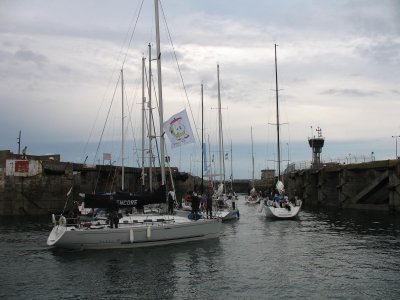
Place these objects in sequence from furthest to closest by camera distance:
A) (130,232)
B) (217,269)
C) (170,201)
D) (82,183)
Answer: (82,183), (170,201), (130,232), (217,269)

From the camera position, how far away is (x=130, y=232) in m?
23.2

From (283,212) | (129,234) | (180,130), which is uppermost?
(180,130)

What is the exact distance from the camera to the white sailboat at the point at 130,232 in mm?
22812

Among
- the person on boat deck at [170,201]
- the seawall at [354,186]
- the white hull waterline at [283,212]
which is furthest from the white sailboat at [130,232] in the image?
the seawall at [354,186]

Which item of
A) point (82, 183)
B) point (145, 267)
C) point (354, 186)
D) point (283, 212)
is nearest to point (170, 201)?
point (145, 267)

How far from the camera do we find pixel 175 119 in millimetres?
26781

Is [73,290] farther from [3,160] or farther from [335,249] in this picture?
[3,160]

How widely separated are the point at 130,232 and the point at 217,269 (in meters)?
5.81

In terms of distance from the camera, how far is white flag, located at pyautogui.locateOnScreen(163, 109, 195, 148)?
87.3 feet

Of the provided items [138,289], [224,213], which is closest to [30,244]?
[138,289]

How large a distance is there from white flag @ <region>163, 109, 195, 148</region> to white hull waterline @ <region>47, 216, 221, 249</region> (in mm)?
4500

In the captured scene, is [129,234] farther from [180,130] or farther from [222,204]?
[222,204]

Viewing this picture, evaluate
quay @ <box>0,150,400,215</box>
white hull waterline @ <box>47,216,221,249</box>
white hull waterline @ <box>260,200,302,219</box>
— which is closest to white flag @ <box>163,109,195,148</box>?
white hull waterline @ <box>47,216,221,249</box>

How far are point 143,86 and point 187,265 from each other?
82.9 feet
